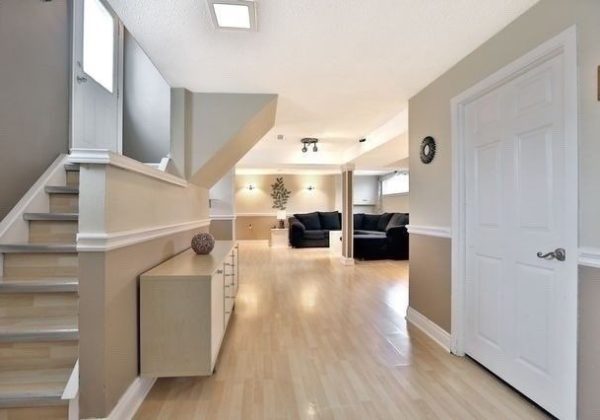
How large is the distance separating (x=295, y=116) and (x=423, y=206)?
1852mm

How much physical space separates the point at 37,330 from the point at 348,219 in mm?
5209

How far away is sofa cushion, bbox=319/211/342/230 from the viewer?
9078 mm

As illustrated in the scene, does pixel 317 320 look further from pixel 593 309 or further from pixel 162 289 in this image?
pixel 593 309

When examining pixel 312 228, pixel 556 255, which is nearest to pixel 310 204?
pixel 312 228

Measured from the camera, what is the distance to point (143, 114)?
4125 millimetres

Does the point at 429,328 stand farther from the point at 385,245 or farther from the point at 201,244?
the point at 385,245

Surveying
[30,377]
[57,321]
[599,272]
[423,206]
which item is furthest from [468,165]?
[30,377]

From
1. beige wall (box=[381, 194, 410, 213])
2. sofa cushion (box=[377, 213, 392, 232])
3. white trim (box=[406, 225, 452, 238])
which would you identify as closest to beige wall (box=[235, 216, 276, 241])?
sofa cushion (box=[377, 213, 392, 232])

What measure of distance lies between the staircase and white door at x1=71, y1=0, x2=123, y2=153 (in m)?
1.40

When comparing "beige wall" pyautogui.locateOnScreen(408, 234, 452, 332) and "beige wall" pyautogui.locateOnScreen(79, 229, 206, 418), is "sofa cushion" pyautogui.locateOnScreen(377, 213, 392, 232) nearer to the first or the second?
"beige wall" pyautogui.locateOnScreen(408, 234, 452, 332)

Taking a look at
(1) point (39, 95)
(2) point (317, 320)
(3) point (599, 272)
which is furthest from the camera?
(2) point (317, 320)

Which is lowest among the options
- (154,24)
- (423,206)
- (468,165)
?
(423,206)

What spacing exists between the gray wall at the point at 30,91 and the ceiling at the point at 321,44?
104 centimetres

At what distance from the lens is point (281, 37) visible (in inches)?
76.6
